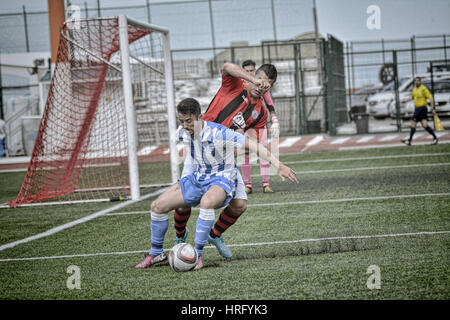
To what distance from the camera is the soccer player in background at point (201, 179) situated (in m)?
5.18

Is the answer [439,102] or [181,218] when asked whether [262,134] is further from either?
[439,102]

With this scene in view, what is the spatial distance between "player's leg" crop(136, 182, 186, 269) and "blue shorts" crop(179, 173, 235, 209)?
56 millimetres

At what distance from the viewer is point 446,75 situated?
22672 millimetres

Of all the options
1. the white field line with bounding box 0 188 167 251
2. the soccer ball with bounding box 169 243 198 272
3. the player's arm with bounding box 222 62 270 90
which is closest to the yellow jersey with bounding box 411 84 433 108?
the white field line with bounding box 0 188 167 251

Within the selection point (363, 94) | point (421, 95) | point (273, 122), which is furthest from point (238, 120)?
point (363, 94)

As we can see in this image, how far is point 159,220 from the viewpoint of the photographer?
17.6 ft

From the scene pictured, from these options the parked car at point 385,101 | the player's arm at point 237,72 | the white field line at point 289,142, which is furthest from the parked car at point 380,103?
the player's arm at point 237,72

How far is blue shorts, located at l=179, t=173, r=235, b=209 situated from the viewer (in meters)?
5.31

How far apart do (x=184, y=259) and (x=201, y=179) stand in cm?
75

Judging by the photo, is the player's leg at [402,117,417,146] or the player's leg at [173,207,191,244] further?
the player's leg at [402,117,417,146]

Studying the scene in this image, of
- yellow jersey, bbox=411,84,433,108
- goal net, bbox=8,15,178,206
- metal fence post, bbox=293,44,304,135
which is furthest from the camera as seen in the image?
metal fence post, bbox=293,44,304,135

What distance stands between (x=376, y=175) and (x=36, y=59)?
63.5ft

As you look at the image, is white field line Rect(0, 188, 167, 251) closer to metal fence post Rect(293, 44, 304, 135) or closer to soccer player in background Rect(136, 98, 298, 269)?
soccer player in background Rect(136, 98, 298, 269)
